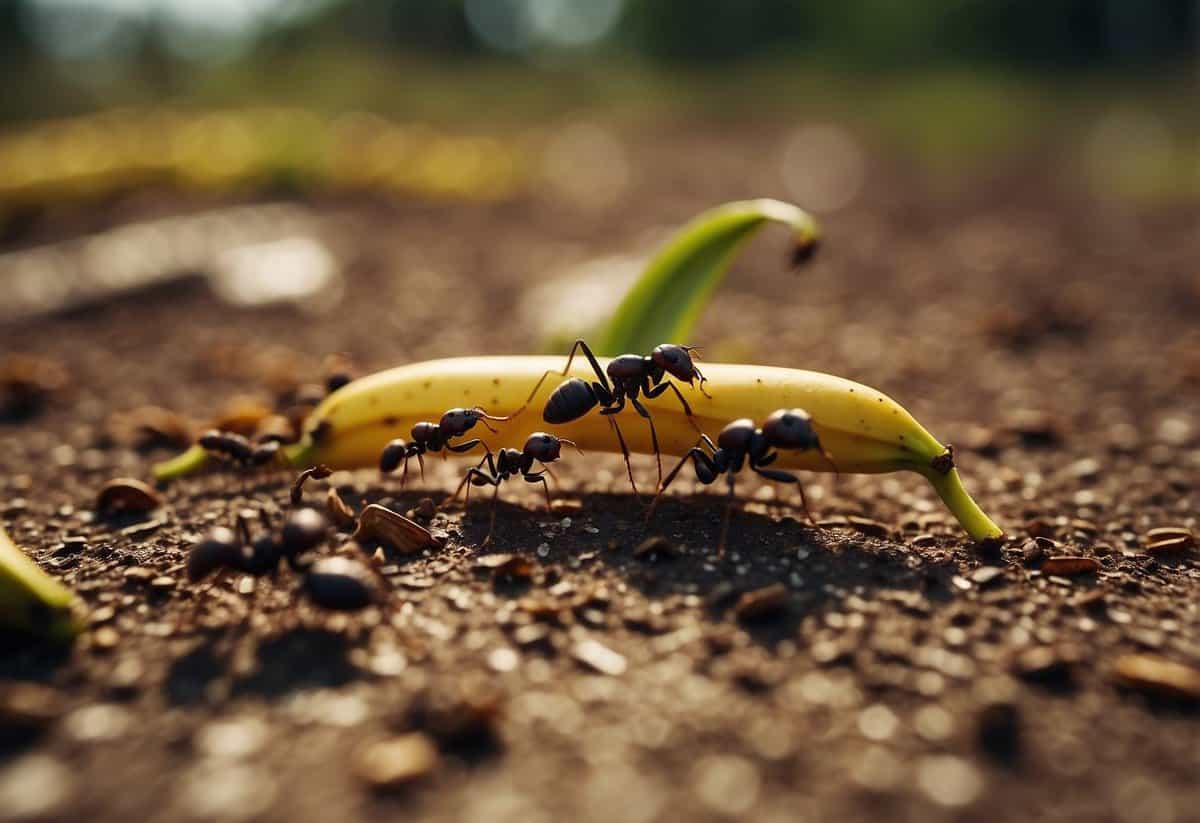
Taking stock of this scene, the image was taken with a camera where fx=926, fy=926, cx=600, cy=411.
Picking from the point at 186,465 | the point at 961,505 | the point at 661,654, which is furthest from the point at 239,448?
the point at 961,505

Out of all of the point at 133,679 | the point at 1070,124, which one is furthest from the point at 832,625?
the point at 1070,124

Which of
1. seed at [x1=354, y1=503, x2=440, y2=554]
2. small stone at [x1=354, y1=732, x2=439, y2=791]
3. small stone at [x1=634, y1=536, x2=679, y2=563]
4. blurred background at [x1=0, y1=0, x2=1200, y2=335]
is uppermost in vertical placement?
blurred background at [x1=0, y1=0, x2=1200, y2=335]

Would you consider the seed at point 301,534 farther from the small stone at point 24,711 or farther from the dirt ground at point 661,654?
the small stone at point 24,711

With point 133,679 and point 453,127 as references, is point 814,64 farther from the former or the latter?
point 133,679

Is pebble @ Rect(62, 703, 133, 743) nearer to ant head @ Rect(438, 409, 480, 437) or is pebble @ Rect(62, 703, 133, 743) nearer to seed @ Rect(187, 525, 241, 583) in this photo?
seed @ Rect(187, 525, 241, 583)

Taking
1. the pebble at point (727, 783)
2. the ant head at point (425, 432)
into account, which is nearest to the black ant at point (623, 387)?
the ant head at point (425, 432)

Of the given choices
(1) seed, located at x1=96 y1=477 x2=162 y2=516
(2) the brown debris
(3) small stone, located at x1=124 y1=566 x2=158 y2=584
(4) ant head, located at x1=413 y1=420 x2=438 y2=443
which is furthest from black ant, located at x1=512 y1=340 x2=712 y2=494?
(2) the brown debris
